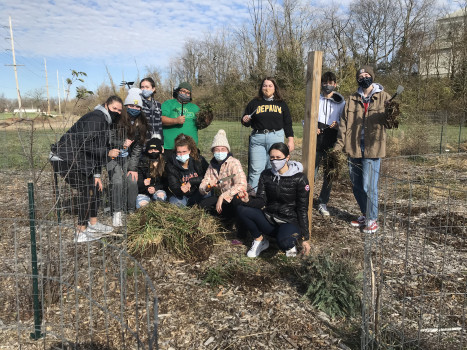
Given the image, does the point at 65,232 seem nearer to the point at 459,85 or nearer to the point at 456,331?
the point at 456,331

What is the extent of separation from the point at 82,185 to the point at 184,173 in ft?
4.59

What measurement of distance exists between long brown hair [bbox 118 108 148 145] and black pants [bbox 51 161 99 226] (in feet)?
2.32

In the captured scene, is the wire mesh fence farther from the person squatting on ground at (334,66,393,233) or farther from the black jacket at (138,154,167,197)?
the black jacket at (138,154,167,197)

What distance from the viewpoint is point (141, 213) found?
4.09 metres

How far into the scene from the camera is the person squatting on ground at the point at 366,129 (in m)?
4.19

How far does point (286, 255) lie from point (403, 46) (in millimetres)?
28029

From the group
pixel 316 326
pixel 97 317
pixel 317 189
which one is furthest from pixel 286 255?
pixel 317 189

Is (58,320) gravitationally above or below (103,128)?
below

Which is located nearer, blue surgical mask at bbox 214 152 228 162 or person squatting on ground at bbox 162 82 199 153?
blue surgical mask at bbox 214 152 228 162

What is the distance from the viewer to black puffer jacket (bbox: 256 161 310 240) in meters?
3.64

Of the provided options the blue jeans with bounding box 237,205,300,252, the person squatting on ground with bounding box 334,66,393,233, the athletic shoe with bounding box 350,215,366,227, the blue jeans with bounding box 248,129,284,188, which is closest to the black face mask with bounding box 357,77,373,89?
the person squatting on ground with bounding box 334,66,393,233

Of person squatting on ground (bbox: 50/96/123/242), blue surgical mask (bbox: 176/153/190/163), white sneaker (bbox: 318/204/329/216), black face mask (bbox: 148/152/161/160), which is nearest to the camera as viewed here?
person squatting on ground (bbox: 50/96/123/242)

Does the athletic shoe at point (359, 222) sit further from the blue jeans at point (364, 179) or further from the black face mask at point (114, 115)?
the black face mask at point (114, 115)

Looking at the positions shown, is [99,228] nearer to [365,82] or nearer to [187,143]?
[187,143]
